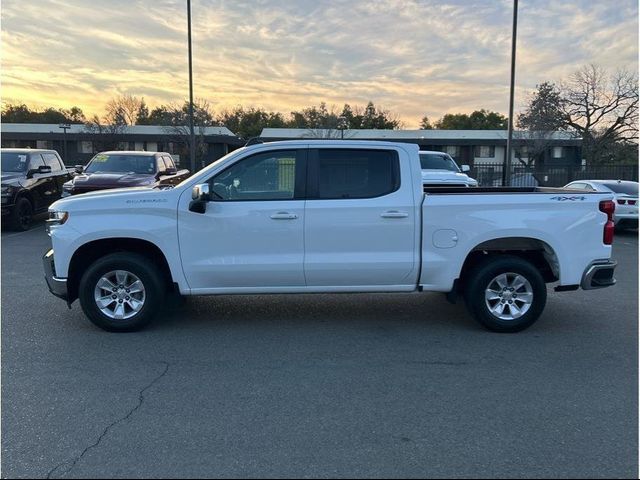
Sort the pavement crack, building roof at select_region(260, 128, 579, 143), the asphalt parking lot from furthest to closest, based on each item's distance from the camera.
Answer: building roof at select_region(260, 128, 579, 143) < the asphalt parking lot < the pavement crack

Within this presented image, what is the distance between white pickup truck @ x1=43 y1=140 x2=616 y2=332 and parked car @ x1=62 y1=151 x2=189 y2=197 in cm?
766

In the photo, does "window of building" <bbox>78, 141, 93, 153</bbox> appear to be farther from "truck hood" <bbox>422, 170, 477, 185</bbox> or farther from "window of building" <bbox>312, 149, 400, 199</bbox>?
"window of building" <bbox>312, 149, 400, 199</bbox>

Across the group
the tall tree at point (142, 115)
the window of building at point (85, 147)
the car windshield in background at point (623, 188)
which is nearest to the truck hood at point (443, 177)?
the car windshield in background at point (623, 188)

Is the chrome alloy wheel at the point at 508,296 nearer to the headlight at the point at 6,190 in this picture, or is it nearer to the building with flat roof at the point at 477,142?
the headlight at the point at 6,190

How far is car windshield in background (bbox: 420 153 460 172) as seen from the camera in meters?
16.1

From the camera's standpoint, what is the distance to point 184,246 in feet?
18.0

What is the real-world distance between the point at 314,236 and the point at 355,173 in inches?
31.9

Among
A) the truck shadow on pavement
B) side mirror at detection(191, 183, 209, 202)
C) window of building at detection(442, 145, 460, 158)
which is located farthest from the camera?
window of building at detection(442, 145, 460, 158)

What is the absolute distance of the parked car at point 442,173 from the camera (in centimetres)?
1370

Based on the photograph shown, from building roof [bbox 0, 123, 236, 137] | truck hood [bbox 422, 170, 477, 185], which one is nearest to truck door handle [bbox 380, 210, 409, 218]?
truck hood [bbox 422, 170, 477, 185]

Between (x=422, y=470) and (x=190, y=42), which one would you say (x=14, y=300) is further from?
(x=190, y=42)

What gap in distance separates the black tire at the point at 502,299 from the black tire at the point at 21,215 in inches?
459

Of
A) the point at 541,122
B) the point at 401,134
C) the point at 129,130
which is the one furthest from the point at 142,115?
the point at 541,122

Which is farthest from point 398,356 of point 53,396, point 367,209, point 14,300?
point 14,300
